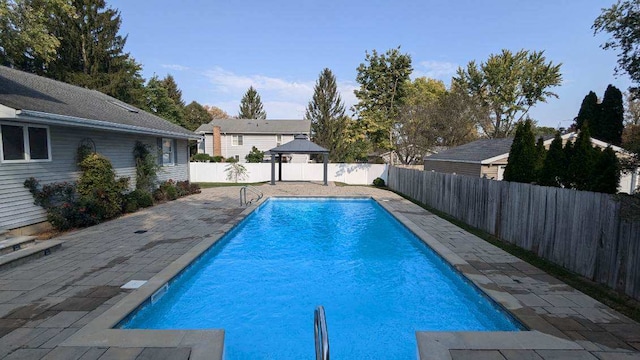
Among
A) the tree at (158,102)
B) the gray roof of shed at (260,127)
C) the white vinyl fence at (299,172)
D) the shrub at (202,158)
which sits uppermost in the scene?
the tree at (158,102)

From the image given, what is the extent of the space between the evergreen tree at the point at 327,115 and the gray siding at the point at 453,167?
1351 cm

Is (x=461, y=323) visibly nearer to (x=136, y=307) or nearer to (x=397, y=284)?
(x=397, y=284)

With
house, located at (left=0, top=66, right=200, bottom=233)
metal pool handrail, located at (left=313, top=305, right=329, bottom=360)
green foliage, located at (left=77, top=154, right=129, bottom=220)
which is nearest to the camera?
metal pool handrail, located at (left=313, top=305, right=329, bottom=360)

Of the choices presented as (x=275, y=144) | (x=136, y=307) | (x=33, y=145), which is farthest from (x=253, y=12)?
(x=275, y=144)

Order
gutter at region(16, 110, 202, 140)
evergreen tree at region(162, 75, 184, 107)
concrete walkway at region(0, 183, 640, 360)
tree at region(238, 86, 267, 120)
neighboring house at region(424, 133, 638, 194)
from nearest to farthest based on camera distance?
concrete walkway at region(0, 183, 640, 360) → gutter at region(16, 110, 202, 140) → neighboring house at region(424, 133, 638, 194) → evergreen tree at region(162, 75, 184, 107) → tree at region(238, 86, 267, 120)

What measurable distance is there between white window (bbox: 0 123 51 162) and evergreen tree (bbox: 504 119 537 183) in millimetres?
13707

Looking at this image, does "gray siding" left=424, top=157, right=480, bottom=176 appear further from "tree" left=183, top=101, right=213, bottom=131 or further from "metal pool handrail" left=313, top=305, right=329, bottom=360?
"tree" left=183, top=101, right=213, bottom=131

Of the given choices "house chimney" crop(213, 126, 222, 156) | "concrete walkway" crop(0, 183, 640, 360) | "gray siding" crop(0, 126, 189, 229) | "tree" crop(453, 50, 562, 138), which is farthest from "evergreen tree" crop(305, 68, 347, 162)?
"concrete walkway" crop(0, 183, 640, 360)

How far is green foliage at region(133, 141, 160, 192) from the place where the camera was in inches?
549

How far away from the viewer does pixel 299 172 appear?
2764cm

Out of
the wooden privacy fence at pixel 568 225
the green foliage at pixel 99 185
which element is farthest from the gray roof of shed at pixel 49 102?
the wooden privacy fence at pixel 568 225

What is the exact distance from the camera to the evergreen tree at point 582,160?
7363mm

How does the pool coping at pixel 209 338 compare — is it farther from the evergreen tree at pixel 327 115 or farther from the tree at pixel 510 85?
the tree at pixel 510 85

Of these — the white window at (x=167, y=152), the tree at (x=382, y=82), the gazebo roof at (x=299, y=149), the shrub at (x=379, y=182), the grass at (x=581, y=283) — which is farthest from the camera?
the tree at (x=382, y=82)
